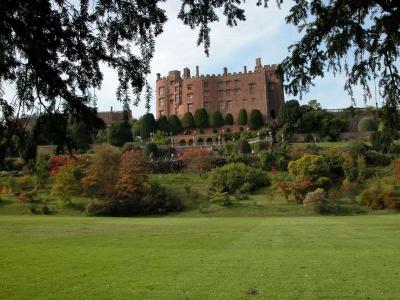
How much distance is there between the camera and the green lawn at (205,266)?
876 cm

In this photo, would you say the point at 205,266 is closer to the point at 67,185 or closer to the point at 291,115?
the point at 67,185

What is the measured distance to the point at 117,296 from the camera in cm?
854

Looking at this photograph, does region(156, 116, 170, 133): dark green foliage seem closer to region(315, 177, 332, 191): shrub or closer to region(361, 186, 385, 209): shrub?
region(315, 177, 332, 191): shrub

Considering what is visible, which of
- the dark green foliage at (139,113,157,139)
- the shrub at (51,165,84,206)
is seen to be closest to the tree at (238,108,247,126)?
the dark green foliage at (139,113,157,139)

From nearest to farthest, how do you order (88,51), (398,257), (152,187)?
1. (88,51)
2. (398,257)
3. (152,187)

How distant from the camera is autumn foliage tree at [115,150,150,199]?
124 feet

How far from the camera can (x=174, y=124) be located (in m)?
74.9

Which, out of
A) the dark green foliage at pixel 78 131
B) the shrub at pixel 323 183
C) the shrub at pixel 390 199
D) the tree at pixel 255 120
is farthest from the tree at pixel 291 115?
the dark green foliage at pixel 78 131

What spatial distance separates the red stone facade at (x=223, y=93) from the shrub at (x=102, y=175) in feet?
127

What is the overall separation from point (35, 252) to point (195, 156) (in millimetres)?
37920

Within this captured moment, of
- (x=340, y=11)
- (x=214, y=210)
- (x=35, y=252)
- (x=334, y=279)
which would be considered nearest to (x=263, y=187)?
(x=214, y=210)

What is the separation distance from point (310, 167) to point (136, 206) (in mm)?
14442

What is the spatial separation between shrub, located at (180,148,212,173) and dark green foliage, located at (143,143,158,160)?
6441 millimetres

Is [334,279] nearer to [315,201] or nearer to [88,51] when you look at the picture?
[88,51]
